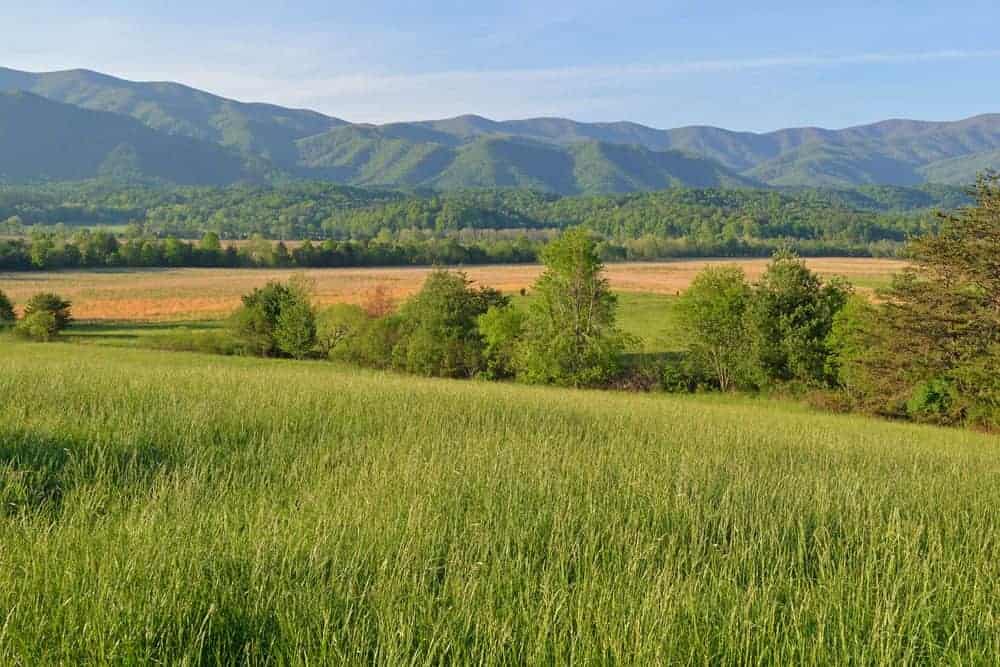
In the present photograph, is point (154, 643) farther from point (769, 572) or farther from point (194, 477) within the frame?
point (769, 572)

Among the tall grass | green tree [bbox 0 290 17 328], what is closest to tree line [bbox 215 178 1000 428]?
green tree [bbox 0 290 17 328]

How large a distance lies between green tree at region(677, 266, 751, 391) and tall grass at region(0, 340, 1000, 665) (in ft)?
127

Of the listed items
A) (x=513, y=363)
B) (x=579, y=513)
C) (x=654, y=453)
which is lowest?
(x=513, y=363)

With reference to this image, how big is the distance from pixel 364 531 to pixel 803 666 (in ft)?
9.97

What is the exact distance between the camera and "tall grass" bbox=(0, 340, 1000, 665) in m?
4.22

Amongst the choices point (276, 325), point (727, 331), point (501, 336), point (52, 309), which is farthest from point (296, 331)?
point (727, 331)

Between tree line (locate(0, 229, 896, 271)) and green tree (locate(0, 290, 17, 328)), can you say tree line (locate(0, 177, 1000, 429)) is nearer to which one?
green tree (locate(0, 290, 17, 328))

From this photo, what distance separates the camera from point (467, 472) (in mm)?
7863

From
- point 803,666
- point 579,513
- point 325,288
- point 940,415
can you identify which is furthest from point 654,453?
point 325,288

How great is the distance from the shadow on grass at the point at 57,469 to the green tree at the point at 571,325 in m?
38.7

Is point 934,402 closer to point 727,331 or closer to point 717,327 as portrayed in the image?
point 727,331

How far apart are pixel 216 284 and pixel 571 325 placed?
66.7 meters

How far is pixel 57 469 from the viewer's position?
8117mm

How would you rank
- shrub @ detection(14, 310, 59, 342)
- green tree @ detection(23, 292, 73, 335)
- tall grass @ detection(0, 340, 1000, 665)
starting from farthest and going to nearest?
green tree @ detection(23, 292, 73, 335) < shrub @ detection(14, 310, 59, 342) < tall grass @ detection(0, 340, 1000, 665)
